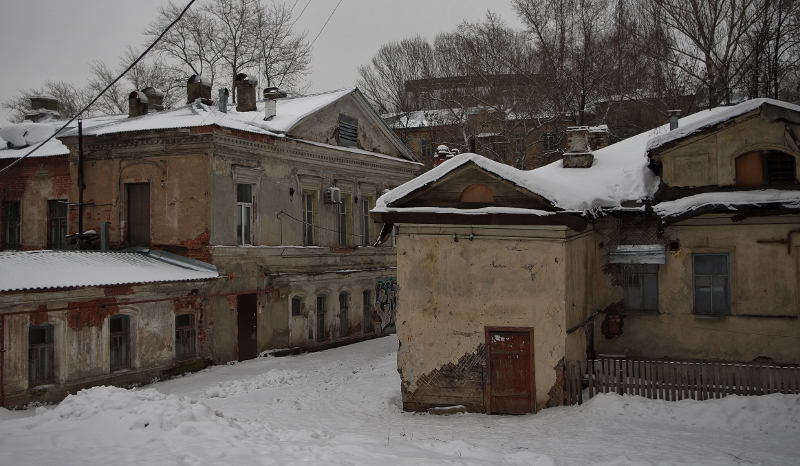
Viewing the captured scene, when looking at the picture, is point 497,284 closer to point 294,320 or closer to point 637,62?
point 294,320

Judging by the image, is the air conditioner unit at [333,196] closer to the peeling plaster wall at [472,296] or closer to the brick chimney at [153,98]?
the brick chimney at [153,98]

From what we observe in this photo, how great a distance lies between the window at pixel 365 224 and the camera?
25.0 m

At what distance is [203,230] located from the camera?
1867 centimetres

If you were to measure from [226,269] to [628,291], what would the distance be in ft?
36.1

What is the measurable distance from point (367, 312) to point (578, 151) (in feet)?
36.8

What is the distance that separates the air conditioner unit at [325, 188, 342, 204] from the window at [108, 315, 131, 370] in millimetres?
8367

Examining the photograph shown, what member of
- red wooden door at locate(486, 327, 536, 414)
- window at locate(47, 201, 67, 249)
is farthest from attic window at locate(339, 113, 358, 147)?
red wooden door at locate(486, 327, 536, 414)

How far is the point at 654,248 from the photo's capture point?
14562mm

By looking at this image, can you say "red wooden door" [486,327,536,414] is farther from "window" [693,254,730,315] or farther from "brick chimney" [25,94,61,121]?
"brick chimney" [25,94,61,121]

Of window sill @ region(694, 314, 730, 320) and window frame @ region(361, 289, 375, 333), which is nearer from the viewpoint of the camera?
→ window sill @ region(694, 314, 730, 320)

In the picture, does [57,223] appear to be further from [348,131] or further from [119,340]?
[348,131]

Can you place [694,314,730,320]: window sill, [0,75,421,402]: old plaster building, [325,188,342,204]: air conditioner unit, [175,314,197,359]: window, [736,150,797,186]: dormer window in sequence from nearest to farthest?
1. [736,150,797,186]: dormer window
2. [694,314,730,320]: window sill
3. [0,75,421,402]: old plaster building
4. [175,314,197,359]: window
5. [325,188,342,204]: air conditioner unit

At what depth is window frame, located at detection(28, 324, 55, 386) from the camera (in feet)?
47.0

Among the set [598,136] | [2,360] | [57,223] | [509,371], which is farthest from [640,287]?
[57,223]
